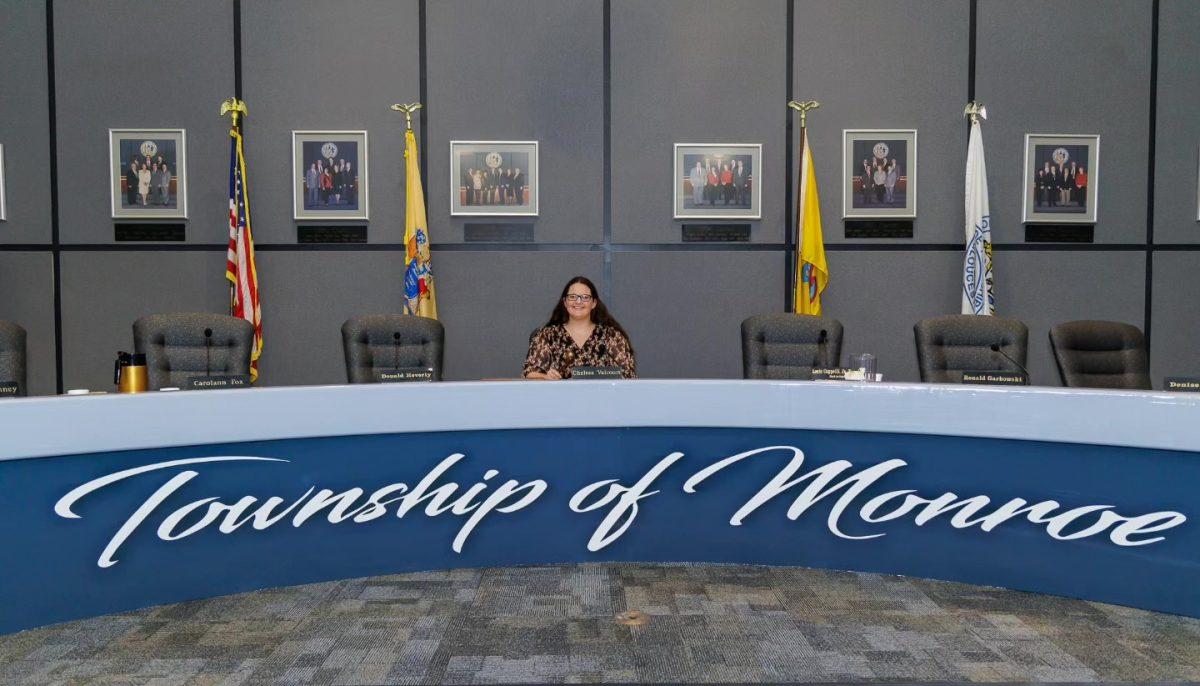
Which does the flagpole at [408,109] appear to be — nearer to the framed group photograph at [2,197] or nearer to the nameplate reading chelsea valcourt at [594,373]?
the framed group photograph at [2,197]

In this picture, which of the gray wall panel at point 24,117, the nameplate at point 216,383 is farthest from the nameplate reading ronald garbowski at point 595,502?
the gray wall panel at point 24,117

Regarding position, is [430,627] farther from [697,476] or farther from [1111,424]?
[1111,424]

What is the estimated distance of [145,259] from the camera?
4582 mm

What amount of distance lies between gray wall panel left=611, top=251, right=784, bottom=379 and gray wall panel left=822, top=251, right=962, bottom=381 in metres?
0.40

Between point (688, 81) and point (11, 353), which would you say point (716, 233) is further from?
point (11, 353)

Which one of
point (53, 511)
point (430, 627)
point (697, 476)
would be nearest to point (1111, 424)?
point (697, 476)

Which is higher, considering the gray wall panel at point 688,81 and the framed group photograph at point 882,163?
the gray wall panel at point 688,81

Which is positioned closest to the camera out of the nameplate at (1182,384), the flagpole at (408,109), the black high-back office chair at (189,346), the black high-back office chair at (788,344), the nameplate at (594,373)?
the nameplate at (1182,384)

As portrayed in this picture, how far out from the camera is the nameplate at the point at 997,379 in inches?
101

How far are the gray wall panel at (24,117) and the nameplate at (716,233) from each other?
3.93m

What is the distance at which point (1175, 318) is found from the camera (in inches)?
185

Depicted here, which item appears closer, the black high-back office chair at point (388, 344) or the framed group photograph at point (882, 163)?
the black high-back office chair at point (388, 344)

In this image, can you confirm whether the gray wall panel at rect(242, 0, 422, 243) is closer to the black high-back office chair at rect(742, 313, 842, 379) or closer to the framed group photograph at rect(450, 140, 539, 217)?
the framed group photograph at rect(450, 140, 539, 217)

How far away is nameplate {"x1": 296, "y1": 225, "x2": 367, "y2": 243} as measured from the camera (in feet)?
15.0
